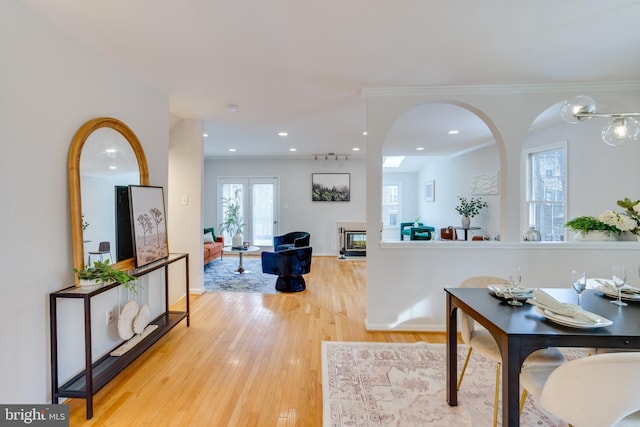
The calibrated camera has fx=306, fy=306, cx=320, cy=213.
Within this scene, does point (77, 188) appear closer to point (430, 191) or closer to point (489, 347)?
point (489, 347)

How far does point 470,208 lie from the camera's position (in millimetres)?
6516

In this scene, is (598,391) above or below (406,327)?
above

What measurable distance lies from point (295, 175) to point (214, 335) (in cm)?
528

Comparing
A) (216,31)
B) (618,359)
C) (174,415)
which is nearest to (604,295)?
(618,359)

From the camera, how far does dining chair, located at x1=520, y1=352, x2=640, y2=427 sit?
111 centimetres

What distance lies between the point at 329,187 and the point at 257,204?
1901mm

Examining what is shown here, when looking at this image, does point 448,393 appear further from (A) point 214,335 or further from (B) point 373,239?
(A) point 214,335

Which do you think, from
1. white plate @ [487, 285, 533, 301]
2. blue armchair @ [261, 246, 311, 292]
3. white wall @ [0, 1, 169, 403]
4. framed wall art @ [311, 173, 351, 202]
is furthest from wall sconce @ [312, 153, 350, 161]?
white plate @ [487, 285, 533, 301]

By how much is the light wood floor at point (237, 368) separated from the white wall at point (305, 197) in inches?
149

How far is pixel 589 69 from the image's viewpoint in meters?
2.71

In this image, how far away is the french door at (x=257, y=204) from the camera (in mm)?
7848

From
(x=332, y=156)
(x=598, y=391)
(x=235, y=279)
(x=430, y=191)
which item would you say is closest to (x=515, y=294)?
(x=598, y=391)

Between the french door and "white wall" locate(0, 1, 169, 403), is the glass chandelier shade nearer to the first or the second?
"white wall" locate(0, 1, 169, 403)

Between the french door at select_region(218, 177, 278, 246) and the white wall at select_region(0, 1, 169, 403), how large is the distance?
5.60 meters
